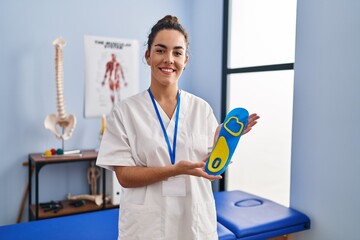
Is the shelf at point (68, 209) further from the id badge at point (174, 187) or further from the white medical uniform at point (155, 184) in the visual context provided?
the id badge at point (174, 187)

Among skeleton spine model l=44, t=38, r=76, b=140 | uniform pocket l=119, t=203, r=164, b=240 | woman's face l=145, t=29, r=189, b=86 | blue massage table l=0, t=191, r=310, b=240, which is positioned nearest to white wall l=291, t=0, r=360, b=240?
blue massage table l=0, t=191, r=310, b=240

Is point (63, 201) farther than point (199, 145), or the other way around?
point (63, 201)

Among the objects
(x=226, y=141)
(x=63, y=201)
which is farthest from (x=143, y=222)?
(x=63, y=201)

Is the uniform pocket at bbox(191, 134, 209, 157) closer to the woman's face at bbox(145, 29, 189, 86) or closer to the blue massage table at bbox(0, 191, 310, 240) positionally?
the woman's face at bbox(145, 29, 189, 86)

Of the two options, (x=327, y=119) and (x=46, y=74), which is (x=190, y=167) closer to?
(x=327, y=119)

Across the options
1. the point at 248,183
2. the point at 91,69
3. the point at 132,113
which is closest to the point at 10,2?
the point at 91,69

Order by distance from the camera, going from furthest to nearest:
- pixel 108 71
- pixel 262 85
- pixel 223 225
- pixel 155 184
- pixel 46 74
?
pixel 108 71 < pixel 46 74 < pixel 262 85 < pixel 223 225 < pixel 155 184

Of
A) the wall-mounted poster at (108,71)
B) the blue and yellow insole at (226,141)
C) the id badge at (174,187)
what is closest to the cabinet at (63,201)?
the wall-mounted poster at (108,71)

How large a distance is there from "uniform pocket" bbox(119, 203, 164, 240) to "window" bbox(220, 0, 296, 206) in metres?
1.47

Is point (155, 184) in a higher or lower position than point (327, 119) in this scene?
lower

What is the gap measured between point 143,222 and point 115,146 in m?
0.26

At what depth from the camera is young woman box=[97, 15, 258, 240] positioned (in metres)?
1.04

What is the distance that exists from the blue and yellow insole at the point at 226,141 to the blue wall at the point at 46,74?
199cm

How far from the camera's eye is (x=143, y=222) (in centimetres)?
104
